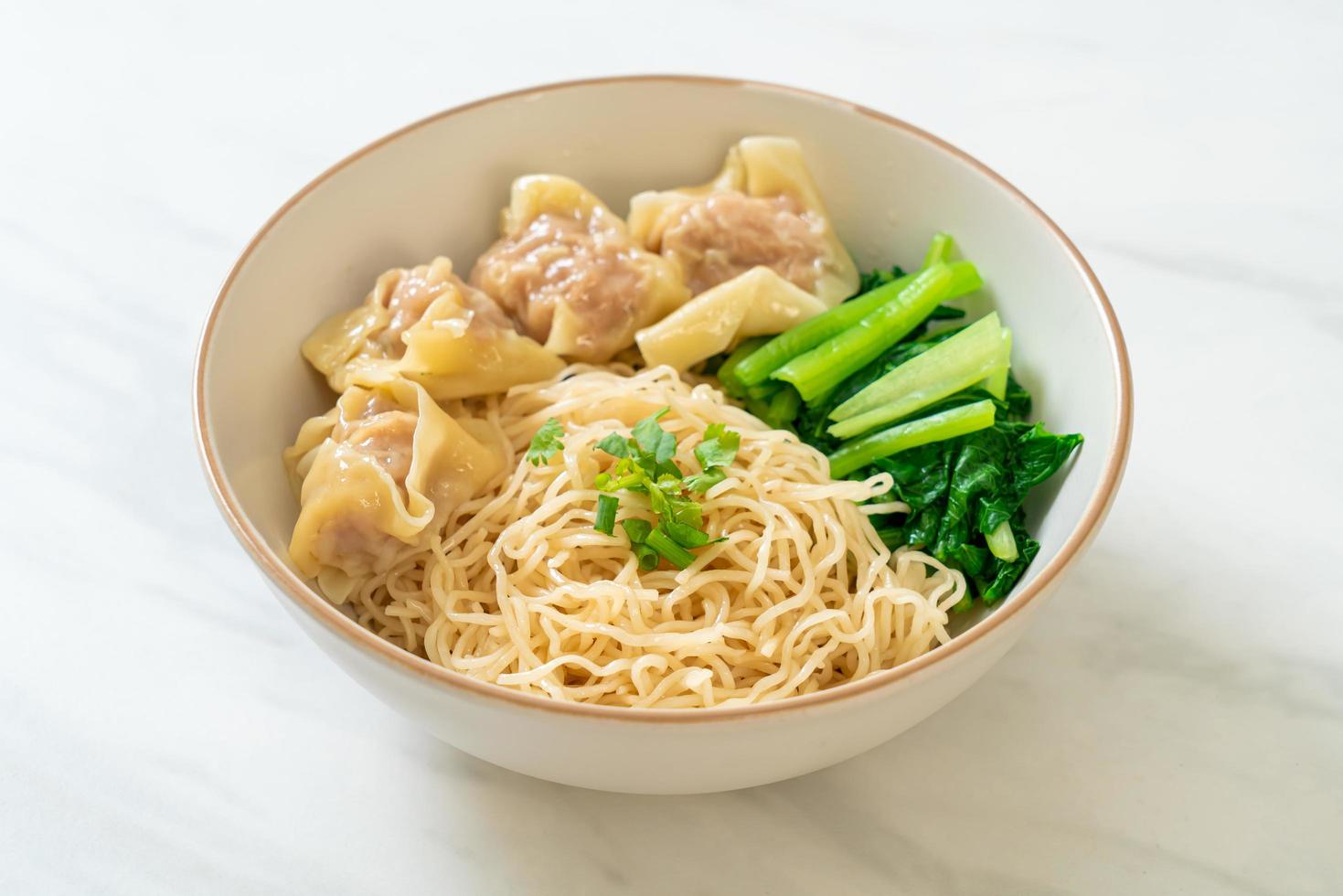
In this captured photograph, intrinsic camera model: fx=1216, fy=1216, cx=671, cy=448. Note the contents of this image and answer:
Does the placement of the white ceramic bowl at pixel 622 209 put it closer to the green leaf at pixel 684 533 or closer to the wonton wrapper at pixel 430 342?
the wonton wrapper at pixel 430 342

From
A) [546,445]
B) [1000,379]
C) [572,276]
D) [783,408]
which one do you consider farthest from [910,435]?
[572,276]

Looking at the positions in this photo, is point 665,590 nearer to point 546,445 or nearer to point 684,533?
point 684,533

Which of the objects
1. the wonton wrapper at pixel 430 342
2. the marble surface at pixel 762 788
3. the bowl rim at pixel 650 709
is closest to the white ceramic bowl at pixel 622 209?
→ the bowl rim at pixel 650 709

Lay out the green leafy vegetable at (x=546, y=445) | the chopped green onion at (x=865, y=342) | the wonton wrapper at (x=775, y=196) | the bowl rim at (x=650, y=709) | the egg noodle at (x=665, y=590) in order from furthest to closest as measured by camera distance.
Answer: the wonton wrapper at (x=775, y=196), the chopped green onion at (x=865, y=342), the green leafy vegetable at (x=546, y=445), the egg noodle at (x=665, y=590), the bowl rim at (x=650, y=709)

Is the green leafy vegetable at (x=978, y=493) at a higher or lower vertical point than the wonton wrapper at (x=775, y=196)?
lower

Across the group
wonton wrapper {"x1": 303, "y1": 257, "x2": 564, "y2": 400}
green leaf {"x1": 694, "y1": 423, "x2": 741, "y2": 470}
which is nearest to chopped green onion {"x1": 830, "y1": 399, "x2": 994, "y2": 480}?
green leaf {"x1": 694, "y1": 423, "x2": 741, "y2": 470}

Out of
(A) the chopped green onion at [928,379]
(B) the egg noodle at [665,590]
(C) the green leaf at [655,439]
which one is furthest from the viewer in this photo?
(A) the chopped green onion at [928,379]

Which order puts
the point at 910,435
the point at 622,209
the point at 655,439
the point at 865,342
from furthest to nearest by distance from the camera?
1. the point at 622,209
2. the point at 865,342
3. the point at 910,435
4. the point at 655,439
